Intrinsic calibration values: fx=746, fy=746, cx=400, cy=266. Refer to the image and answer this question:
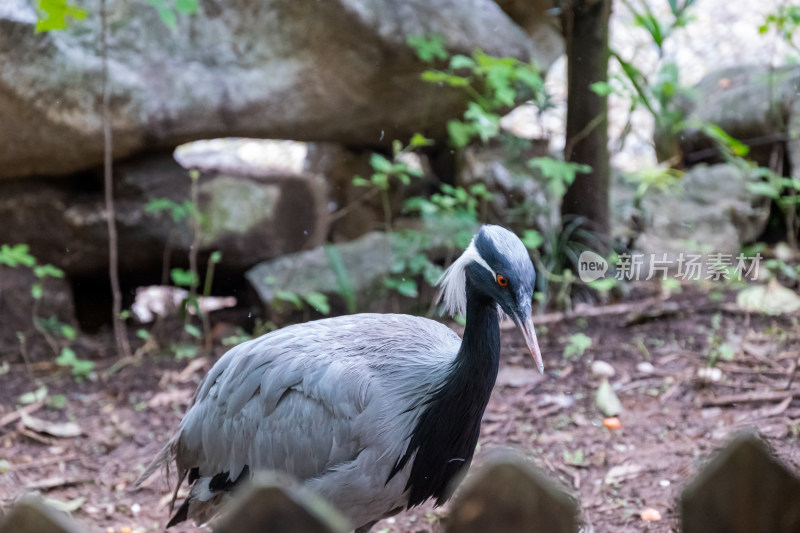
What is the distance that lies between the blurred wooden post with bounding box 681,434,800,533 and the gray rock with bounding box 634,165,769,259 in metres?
3.59

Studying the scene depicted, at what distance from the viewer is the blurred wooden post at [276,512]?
45.3 inches

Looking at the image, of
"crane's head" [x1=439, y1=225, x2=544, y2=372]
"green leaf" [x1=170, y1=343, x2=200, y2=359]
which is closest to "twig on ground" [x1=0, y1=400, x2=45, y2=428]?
"green leaf" [x1=170, y1=343, x2=200, y2=359]

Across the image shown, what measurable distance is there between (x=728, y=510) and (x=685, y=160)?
5.38m

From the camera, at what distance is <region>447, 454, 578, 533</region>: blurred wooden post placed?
3.90 feet

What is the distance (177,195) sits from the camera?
471 centimetres

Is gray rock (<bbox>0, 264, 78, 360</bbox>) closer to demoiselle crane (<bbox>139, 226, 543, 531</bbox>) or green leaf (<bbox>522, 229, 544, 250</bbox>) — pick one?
demoiselle crane (<bbox>139, 226, 543, 531</bbox>)

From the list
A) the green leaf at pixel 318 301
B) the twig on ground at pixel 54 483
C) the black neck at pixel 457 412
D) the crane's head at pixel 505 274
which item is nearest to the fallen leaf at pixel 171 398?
the twig on ground at pixel 54 483

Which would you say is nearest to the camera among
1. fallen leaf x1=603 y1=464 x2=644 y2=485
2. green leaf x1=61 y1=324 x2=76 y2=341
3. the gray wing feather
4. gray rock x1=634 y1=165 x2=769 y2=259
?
the gray wing feather

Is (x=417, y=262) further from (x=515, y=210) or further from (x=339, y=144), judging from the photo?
(x=339, y=144)

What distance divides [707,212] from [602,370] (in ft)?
6.80

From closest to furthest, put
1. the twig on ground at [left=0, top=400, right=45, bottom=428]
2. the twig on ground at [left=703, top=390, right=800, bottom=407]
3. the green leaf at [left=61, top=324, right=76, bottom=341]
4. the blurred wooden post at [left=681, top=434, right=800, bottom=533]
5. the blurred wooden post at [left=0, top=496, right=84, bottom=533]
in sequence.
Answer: the blurred wooden post at [left=0, top=496, right=84, bottom=533], the blurred wooden post at [left=681, top=434, right=800, bottom=533], the twig on ground at [left=703, top=390, right=800, bottom=407], the twig on ground at [left=0, top=400, right=45, bottom=428], the green leaf at [left=61, top=324, right=76, bottom=341]

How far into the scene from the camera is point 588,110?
4.46 meters

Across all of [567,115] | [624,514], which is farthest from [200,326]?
[624,514]

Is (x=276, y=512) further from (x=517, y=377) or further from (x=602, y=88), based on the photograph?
(x=602, y=88)
